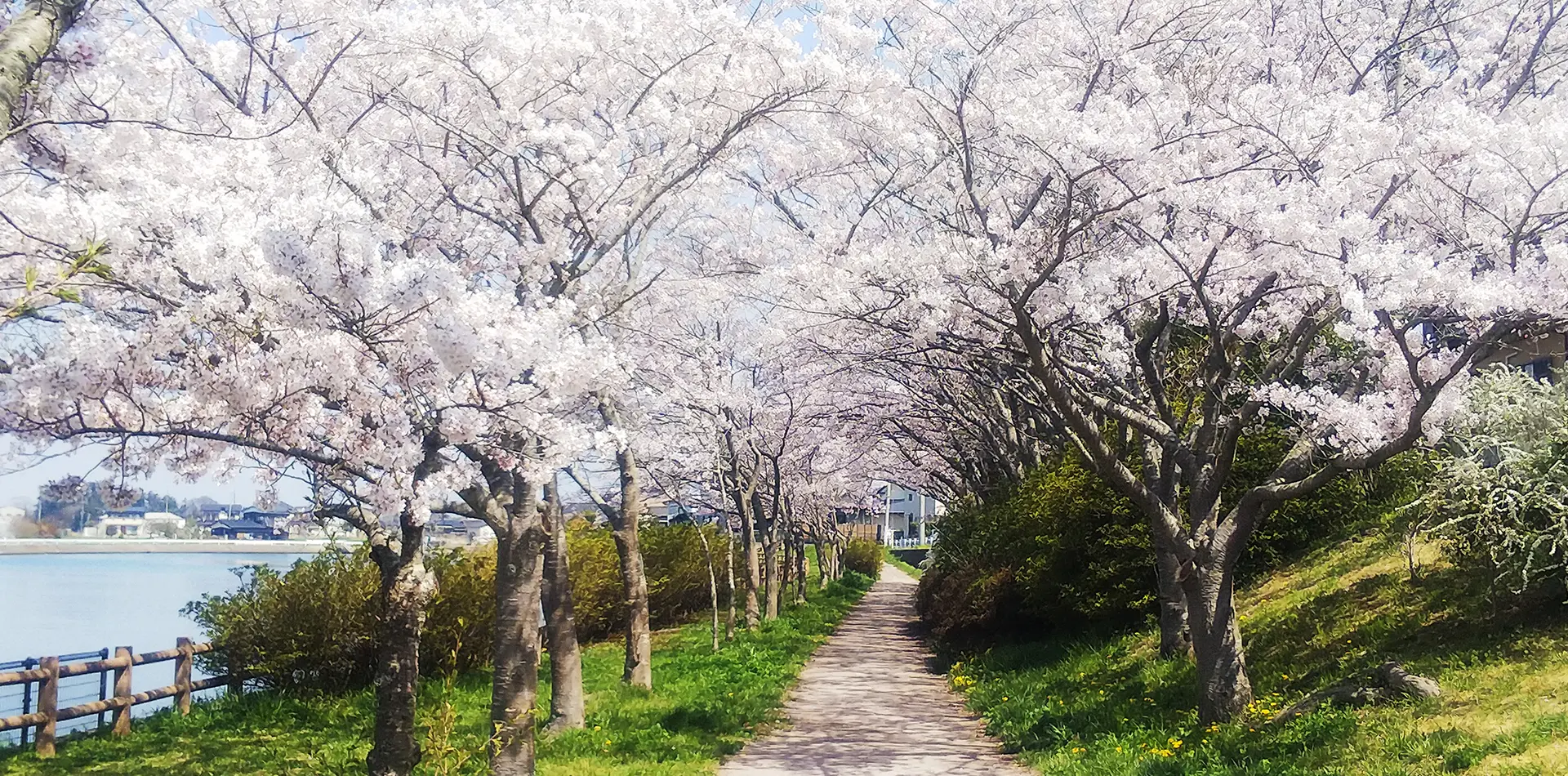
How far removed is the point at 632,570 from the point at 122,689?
548 cm

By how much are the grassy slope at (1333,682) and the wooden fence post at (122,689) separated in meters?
9.01

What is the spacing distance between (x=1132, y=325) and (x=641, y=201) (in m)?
5.00

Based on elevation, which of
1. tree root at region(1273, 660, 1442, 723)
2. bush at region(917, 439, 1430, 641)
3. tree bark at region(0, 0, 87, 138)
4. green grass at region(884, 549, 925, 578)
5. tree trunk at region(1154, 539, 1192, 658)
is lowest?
green grass at region(884, 549, 925, 578)

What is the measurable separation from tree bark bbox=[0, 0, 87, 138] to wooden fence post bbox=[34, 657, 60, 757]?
8434mm

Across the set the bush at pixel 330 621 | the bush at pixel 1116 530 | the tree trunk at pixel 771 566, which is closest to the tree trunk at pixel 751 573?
the tree trunk at pixel 771 566

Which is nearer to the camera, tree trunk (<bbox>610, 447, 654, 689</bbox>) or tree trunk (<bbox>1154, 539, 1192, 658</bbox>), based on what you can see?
tree trunk (<bbox>1154, 539, 1192, 658</bbox>)

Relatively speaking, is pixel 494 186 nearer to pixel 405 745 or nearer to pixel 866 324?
pixel 866 324

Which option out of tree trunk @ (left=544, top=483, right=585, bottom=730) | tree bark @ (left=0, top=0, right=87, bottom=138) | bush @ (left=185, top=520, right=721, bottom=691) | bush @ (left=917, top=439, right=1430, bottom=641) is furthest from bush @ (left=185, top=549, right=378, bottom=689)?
tree bark @ (left=0, top=0, right=87, bottom=138)

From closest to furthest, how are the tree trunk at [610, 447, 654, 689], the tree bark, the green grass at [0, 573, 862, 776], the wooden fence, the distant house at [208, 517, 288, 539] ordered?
1. the tree bark
2. the distant house at [208, 517, 288, 539]
3. the green grass at [0, 573, 862, 776]
4. the wooden fence
5. the tree trunk at [610, 447, 654, 689]

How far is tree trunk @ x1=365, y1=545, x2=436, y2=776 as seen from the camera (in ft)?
24.5

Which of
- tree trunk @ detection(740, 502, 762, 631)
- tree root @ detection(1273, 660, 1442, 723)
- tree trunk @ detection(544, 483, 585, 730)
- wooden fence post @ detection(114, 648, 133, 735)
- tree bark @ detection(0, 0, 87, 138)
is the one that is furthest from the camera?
tree trunk @ detection(740, 502, 762, 631)

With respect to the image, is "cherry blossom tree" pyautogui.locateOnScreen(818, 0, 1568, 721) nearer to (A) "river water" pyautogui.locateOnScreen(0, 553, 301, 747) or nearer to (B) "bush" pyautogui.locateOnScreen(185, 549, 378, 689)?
(B) "bush" pyautogui.locateOnScreen(185, 549, 378, 689)

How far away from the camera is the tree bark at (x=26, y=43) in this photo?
3893 millimetres

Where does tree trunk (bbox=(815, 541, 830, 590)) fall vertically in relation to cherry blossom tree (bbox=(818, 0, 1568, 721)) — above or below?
below
